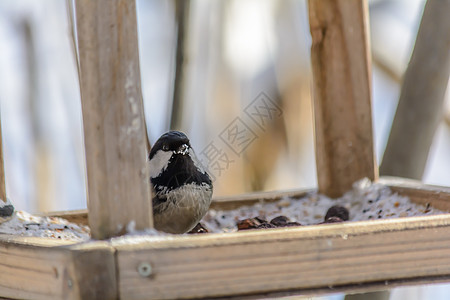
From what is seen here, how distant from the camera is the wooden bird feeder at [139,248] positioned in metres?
0.98

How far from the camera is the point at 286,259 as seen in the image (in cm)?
104

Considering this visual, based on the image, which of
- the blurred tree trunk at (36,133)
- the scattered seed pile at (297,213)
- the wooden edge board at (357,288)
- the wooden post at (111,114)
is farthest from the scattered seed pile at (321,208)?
the blurred tree trunk at (36,133)

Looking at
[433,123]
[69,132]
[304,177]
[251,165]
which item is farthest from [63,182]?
[433,123]

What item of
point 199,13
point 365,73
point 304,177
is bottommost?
point 304,177

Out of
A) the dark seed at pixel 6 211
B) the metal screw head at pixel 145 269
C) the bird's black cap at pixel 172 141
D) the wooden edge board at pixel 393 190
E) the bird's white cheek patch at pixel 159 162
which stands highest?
the bird's black cap at pixel 172 141

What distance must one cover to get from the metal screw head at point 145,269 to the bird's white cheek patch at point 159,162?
553mm

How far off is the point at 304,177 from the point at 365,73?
3.00 ft

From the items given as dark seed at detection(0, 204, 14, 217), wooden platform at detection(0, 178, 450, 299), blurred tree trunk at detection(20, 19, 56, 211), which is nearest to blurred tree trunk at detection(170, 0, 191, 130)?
blurred tree trunk at detection(20, 19, 56, 211)

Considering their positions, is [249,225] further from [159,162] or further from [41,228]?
[41,228]

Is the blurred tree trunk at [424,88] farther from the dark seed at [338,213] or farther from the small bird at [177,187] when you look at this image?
the small bird at [177,187]

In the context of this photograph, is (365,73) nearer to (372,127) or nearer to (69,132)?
(372,127)

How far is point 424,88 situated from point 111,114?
4.04ft

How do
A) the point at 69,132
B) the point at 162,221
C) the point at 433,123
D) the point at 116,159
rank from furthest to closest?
the point at 69,132 → the point at 433,123 → the point at 162,221 → the point at 116,159

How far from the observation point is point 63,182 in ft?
8.83
